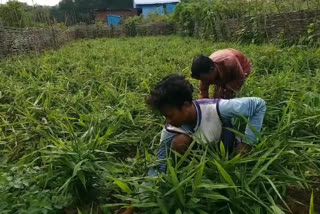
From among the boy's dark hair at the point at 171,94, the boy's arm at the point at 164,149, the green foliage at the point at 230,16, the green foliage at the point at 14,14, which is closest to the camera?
the boy's dark hair at the point at 171,94

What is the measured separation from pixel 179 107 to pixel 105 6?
4510 cm

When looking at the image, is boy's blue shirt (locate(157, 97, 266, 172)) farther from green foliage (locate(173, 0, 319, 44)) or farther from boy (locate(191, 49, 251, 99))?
green foliage (locate(173, 0, 319, 44))

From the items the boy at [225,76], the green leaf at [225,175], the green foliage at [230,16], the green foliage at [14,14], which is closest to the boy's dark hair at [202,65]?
the boy at [225,76]

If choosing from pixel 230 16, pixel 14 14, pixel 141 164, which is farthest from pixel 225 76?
pixel 14 14

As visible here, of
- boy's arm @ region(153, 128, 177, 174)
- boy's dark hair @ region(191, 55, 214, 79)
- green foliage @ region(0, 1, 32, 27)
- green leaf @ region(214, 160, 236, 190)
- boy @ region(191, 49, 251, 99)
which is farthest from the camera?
green foliage @ region(0, 1, 32, 27)

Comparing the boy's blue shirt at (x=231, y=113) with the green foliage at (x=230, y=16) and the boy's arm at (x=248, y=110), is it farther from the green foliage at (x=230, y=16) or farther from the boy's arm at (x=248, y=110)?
the green foliage at (x=230, y=16)

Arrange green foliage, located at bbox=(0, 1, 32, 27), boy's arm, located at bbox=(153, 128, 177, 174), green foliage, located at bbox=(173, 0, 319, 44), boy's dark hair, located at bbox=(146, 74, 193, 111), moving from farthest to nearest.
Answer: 1. green foliage, located at bbox=(0, 1, 32, 27)
2. green foliage, located at bbox=(173, 0, 319, 44)
3. boy's arm, located at bbox=(153, 128, 177, 174)
4. boy's dark hair, located at bbox=(146, 74, 193, 111)

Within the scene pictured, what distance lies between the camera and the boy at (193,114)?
6.43 ft

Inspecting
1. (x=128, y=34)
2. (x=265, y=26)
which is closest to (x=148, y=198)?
(x=265, y=26)

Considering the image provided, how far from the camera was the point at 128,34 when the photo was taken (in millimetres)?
21688

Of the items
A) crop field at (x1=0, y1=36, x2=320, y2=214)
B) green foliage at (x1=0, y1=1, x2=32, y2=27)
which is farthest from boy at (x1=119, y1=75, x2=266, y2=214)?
green foliage at (x1=0, y1=1, x2=32, y2=27)

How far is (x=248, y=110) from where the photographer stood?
6.77 feet

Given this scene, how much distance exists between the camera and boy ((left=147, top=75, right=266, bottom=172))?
1961 mm

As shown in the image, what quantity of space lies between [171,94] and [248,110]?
476 mm
